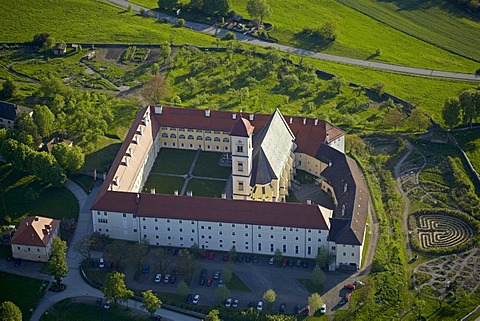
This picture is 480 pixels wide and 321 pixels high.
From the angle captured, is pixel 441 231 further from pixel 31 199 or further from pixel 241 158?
pixel 31 199

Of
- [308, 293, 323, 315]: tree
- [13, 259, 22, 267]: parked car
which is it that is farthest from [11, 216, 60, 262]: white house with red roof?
[308, 293, 323, 315]: tree

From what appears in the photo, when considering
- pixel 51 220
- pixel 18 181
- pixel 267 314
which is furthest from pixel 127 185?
pixel 267 314

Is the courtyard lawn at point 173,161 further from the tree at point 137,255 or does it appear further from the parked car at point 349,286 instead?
the parked car at point 349,286

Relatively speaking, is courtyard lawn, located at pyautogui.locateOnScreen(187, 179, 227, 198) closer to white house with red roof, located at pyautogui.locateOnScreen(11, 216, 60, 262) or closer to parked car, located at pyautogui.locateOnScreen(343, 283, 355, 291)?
white house with red roof, located at pyautogui.locateOnScreen(11, 216, 60, 262)

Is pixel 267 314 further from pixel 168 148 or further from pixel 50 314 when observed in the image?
pixel 168 148

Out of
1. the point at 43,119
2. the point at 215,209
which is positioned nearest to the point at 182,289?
the point at 215,209
